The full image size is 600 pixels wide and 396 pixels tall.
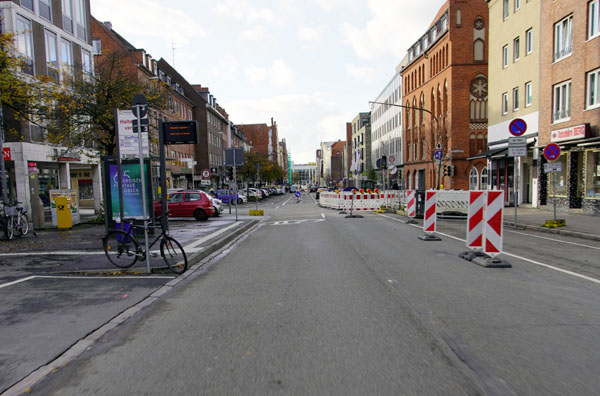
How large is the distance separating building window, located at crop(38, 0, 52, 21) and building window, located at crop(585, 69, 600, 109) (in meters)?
29.3

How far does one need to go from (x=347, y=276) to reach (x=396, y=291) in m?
1.23

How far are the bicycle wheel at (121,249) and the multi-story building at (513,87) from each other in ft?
69.3

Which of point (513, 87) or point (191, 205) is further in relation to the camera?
point (513, 87)

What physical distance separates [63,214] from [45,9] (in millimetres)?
16328

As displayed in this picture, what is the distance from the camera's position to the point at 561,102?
21344 mm

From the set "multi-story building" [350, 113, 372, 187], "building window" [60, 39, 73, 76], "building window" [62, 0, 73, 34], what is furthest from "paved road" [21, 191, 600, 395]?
"multi-story building" [350, 113, 372, 187]

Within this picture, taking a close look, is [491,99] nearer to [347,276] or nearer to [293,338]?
[347,276]

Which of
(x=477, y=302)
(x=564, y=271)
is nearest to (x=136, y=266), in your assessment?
(x=477, y=302)

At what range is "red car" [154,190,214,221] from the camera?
21.4 m

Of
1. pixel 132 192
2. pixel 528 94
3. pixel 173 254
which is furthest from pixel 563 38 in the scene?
pixel 173 254

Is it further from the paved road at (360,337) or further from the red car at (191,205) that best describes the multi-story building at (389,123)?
the paved road at (360,337)

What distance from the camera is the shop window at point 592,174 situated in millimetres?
18547

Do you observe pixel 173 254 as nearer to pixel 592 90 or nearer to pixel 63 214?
pixel 63 214

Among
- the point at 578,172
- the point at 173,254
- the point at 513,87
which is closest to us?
the point at 173,254
